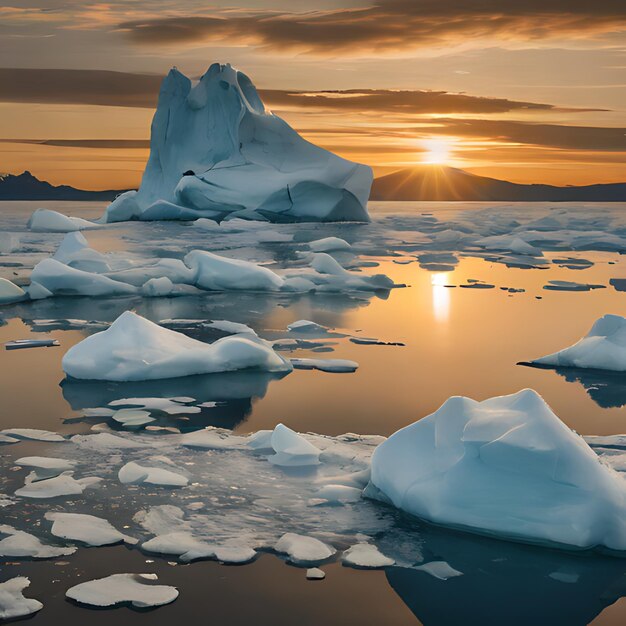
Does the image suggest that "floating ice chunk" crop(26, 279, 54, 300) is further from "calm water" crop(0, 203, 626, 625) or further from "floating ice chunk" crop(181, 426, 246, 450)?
"floating ice chunk" crop(181, 426, 246, 450)

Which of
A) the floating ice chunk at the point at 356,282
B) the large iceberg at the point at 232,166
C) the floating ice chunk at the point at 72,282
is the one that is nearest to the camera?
the floating ice chunk at the point at 72,282

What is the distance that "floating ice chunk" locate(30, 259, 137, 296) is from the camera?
10.8m

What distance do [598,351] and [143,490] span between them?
4243 mm

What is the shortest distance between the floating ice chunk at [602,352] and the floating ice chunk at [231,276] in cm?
534

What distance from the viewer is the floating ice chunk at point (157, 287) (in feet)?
35.8

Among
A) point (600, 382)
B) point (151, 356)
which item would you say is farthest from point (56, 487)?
point (600, 382)

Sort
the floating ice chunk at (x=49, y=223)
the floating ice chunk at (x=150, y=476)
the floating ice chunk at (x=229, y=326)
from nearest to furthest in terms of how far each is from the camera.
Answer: the floating ice chunk at (x=150, y=476)
the floating ice chunk at (x=229, y=326)
the floating ice chunk at (x=49, y=223)

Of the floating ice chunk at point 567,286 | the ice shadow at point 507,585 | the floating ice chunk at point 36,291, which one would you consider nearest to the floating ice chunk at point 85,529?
the ice shadow at point 507,585

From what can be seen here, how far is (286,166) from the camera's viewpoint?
26.8m

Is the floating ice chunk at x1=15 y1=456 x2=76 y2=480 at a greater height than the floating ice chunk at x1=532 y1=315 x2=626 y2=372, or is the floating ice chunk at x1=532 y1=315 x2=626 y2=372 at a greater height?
the floating ice chunk at x1=532 y1=315 x2=626 y2=372

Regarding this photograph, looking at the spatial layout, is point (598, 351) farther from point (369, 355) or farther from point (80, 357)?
point (80, 357)

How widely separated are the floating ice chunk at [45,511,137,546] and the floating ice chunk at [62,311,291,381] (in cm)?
258

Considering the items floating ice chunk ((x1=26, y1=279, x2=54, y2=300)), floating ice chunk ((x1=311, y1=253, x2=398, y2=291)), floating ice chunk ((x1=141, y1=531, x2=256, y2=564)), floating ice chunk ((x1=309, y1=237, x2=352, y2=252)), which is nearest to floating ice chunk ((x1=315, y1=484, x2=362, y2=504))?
floating ice chunk ((x1=141, y1=531, x2=256, y2=564))

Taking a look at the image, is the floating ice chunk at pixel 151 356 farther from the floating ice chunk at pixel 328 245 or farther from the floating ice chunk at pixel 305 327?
the floating ice chunk at pixel 328 245
